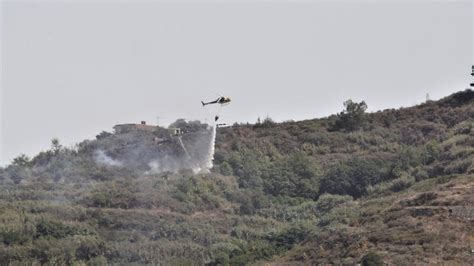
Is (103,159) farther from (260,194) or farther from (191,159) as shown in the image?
(260,194)

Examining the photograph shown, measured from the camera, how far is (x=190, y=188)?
89.1 m

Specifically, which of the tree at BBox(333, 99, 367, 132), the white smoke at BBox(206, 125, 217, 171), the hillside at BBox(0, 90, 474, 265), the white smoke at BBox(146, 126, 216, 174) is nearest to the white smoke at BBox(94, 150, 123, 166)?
the hillside at BBox(0, 90, 474, 265)

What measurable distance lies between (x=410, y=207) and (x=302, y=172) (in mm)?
29340

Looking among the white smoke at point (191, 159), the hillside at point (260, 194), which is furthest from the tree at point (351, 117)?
the white smoke at point (191, 159)

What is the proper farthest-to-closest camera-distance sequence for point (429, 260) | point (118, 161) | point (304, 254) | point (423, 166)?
1. point (118, 161)
2. point (423, 166)
3. point (304, 254)
4. point (429, 260)

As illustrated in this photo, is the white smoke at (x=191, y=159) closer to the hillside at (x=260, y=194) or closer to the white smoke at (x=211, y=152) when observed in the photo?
the white smoke at (x=211, y=152)

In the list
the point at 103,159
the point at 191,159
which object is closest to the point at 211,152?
the point at 191,159

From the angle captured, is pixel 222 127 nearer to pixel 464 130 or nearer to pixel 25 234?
pixel 464 130

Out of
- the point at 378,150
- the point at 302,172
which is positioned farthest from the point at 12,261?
the point at 378,150

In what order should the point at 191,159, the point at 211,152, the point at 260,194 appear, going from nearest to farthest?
the point at 260,194 < the point at 211,152 < the point at 191,159

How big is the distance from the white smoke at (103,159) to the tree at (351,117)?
992 inches

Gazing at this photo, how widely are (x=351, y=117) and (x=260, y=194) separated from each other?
2608 centimetres

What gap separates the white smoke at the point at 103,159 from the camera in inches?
4055

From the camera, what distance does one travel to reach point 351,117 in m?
112
